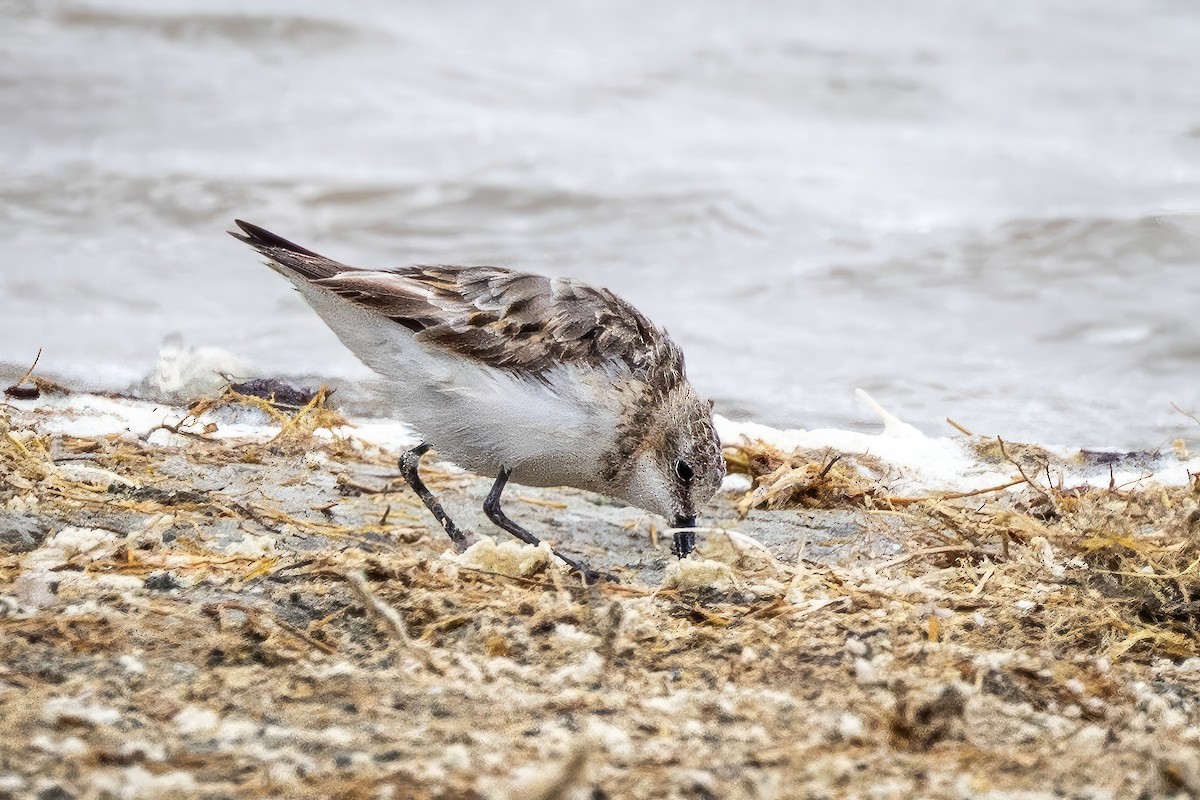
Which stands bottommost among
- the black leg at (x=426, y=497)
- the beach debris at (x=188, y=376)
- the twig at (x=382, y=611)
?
the beach debris at (x=188, y=376)

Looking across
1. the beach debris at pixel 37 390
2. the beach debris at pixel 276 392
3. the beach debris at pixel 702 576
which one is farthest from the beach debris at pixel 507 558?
the beach debris at pixel 37 390

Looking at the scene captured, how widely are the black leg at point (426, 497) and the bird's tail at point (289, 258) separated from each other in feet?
2.50

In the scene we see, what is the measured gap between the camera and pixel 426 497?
17.0ft

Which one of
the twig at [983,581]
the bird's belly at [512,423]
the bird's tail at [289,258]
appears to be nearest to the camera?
the twig at [983,581]

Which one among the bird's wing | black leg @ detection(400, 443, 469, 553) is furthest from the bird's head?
black leg @ detection(400, 443, 469, 553)

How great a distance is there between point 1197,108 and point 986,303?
5038 millimetres

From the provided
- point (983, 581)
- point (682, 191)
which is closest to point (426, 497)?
point (983, 581)

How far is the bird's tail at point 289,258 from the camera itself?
5.07 metres

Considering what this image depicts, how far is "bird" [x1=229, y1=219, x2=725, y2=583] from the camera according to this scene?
15.9ft

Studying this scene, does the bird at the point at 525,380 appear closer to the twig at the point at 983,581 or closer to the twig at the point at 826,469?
the twig at the point at 826,469

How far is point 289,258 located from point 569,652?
2340mm

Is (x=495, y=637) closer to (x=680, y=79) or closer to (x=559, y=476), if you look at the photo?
(x=559, y=476)

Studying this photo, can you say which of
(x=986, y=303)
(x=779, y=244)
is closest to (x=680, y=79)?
(x=779, y=244)

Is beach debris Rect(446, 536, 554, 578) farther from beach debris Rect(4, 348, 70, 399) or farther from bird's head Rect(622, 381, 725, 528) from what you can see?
beach debris Rect(4, 348, 70, 399)
